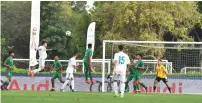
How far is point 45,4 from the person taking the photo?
71.6 meters

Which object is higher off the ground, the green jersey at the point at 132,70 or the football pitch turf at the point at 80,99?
the green jersey at the point at 132,70

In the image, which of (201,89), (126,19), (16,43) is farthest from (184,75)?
(16,43)

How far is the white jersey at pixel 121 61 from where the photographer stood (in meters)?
21.9

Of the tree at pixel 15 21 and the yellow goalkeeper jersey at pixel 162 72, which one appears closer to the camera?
the yellow goalkeeper jersey at pixel 162 72

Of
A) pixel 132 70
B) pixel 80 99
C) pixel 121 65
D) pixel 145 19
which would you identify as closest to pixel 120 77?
pixel 121 65

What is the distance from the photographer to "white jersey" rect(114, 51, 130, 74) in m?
21.9

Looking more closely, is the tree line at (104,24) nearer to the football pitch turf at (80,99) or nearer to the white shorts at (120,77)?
the white shorts at (120,77)

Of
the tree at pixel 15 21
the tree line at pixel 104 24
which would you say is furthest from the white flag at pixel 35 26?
the tree at pixel 15 21

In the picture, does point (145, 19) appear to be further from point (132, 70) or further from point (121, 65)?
point (121, 65)

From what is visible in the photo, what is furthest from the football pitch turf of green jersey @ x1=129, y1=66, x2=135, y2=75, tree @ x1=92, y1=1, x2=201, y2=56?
tree @ x1=92, y1=1, x2=201, y2=56

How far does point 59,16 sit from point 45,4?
3.87 meters

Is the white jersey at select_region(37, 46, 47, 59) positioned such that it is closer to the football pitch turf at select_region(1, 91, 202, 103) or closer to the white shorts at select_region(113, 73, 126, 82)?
the football pitch turf at select_region(1, 91, 202, 103)

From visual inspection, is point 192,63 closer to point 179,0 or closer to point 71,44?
point 179,0

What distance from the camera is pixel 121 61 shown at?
22.1 m
